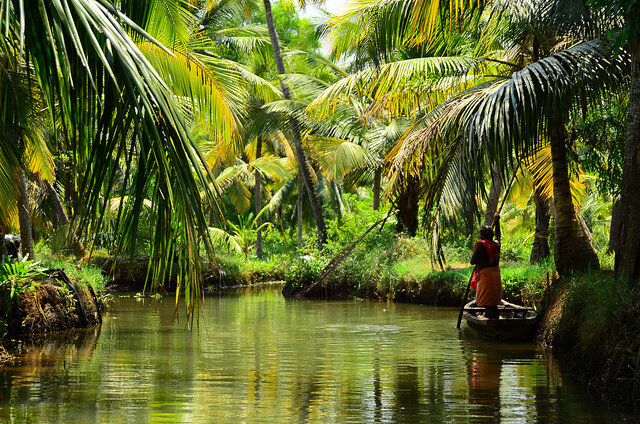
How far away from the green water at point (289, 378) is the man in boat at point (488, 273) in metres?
0.67

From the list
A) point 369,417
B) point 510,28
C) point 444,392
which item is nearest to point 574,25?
point 510,28

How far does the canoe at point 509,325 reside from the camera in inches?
463

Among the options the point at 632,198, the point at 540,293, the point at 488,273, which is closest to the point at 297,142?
the point at 540,293

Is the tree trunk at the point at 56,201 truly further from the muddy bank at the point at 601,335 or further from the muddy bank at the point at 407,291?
the muddy bank at the point at 601,335

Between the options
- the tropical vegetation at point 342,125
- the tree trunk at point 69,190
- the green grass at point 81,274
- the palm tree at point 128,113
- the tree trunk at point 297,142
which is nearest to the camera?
the palm tree at point 128,113

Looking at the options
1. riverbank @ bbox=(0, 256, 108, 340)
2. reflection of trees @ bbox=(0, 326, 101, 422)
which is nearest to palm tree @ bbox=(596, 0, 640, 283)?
reflection of trees @ bbox=(0, 326, 101, 422)

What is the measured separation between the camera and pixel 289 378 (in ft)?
30.0

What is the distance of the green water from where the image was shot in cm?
712

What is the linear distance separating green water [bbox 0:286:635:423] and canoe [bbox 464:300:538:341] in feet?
0.85

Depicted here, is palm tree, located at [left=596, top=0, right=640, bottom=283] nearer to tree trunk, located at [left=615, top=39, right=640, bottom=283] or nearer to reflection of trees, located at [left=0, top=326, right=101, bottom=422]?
tree trunk, located at [left=615, top=39, right=640, bottom=283]

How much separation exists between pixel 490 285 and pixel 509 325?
0.78 metres

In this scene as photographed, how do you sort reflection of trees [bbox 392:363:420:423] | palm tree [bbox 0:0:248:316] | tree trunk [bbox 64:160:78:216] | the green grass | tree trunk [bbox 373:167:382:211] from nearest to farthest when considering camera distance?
palm tree [bbox 0:0:248:316], reflection of trees [bbox 392:363:420:423], the green grass, tree trunk [bbox 64:160:78:216], tree trunk [bbox 373:167:382:211]

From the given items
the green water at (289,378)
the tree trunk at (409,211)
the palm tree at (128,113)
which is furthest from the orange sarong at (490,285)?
the tree trunk at (409,211)

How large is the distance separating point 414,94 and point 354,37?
70.0 inches
